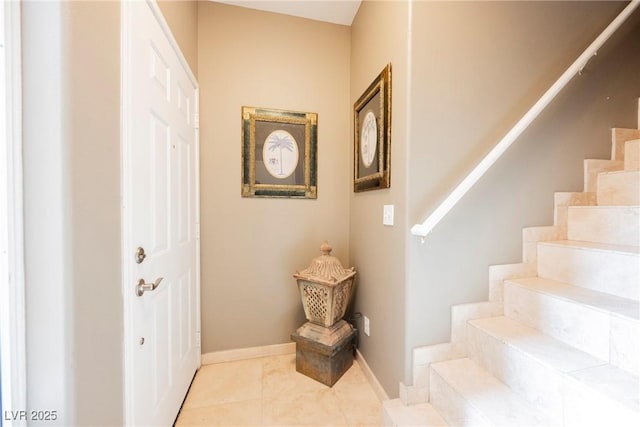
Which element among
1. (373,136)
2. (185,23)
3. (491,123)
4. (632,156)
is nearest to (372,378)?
(373,136)

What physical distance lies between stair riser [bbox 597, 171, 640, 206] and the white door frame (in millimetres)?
2604

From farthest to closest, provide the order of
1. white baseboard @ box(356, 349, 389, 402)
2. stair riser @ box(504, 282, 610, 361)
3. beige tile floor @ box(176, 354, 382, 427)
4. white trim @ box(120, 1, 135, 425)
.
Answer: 1. white baseboard @ box(356, 349, 389, 402)
2. beige tile floor @ box(176, 354, 382, 427)
3. stair riser @ box(504, 282, 610, 361)
4. white trim @ box(120, 1, 135, 425)

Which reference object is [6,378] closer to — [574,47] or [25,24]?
[25,24]

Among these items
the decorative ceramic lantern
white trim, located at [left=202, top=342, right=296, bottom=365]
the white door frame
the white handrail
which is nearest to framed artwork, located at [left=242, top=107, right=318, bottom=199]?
the decorative ceramic lantern

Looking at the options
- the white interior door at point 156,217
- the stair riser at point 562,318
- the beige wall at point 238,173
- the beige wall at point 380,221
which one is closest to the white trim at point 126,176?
the white interior door at point 156,217

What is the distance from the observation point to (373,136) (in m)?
1.65

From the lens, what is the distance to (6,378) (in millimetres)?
574

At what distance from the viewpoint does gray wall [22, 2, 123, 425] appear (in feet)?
1.99

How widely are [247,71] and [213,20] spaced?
1.39ft

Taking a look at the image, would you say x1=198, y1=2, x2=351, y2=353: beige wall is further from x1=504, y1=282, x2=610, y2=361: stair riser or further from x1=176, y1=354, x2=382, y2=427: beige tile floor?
x1=504, y1=282, x2=610, y2=361: stair riser

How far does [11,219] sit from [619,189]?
2657 millimetres

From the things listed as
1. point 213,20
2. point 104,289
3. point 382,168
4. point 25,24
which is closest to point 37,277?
point 104,289

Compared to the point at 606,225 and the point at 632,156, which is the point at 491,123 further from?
the point at 632,156

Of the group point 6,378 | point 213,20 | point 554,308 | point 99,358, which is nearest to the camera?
point 6,378
